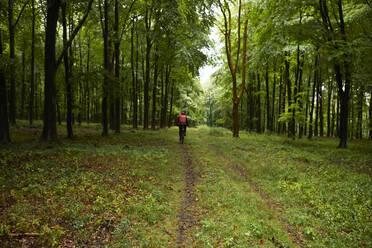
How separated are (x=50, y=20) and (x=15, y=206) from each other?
10.5 meters

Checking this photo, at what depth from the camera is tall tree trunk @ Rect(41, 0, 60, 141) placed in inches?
440

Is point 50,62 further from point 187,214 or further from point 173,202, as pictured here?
point 187,214

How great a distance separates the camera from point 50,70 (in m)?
11.4

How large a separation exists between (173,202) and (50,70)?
1041 centimetres

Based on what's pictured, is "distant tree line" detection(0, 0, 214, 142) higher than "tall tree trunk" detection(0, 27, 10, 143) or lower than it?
higher

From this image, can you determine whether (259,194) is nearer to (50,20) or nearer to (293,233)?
(293,233)

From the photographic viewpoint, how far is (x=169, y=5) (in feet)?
35.9

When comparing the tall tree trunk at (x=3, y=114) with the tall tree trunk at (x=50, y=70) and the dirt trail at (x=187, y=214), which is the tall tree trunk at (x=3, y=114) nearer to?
the tall tree trunk at (x=50, y=70)

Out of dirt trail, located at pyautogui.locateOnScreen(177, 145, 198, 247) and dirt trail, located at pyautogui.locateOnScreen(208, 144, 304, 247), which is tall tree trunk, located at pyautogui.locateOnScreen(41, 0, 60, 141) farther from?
dirt trail, located at pyautogui.locateOnScreen(208, 144, 304, 247)

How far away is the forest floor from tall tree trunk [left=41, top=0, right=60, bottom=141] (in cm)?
179

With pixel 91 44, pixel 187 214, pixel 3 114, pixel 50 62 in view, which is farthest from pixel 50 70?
pixel 91 44

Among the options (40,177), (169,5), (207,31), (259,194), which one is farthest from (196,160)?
(207,31)

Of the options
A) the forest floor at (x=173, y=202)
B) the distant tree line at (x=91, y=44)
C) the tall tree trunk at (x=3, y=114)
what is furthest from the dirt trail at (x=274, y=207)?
the tall tree trunk at (x=3, y=114)

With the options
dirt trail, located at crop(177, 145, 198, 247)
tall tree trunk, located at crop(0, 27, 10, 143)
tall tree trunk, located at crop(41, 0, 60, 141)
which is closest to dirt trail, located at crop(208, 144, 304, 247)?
dirt trail, located at crop(177, 145, 198, 247)
